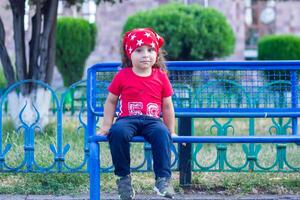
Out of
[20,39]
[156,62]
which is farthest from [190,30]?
[156,62]

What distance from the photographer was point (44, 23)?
886cm

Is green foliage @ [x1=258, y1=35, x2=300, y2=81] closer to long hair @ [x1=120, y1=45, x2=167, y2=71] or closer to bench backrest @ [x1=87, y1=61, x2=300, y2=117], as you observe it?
bench backrest @ [x1=87, y1=61, x2=300, y2=117]

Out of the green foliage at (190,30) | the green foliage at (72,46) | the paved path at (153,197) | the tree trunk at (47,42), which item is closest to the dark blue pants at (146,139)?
the paved path at (153,197)

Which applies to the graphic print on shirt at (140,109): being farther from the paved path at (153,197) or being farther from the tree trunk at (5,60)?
the tree trunk at (5,60)

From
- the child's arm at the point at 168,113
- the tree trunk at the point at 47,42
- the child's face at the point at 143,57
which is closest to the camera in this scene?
the child's face at the point at 143,57

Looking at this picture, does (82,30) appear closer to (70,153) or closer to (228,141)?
(70,153)

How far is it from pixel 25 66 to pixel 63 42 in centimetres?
826

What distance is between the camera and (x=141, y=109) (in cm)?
479

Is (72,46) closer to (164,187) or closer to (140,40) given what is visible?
(140,40)

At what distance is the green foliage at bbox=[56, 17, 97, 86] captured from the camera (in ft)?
55.7

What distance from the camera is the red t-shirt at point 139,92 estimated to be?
479cm

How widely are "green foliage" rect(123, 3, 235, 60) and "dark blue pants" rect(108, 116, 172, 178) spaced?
11.2 m

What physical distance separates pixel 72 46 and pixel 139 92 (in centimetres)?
1241

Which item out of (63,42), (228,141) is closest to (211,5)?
(63,42)
